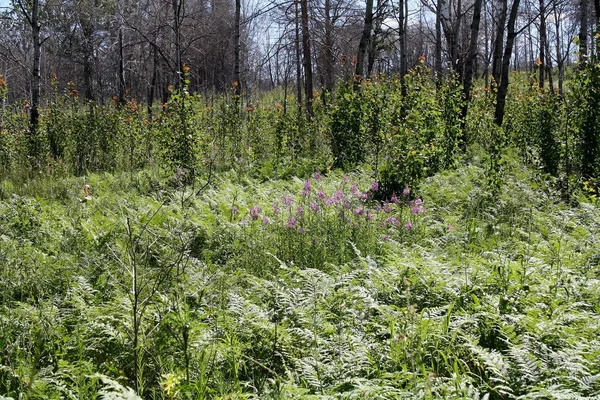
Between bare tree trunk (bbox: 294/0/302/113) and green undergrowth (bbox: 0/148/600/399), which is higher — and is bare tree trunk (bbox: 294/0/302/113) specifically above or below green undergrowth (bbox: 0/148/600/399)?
above

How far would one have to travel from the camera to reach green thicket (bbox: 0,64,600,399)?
2357 millimetres

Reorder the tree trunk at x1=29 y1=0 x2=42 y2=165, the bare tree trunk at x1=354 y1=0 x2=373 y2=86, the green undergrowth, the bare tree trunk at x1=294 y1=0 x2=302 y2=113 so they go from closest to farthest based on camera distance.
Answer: the green undergrowth → the tree trunk at x1=29 y1=0 x2=42 y2=165 → the bare tree trunk at x1=354 y1=0 x2=373 y2=86 → the bare tree trunk at x1=294 y1=0 x2=302 y2=113

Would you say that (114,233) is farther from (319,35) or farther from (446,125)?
(319,35)

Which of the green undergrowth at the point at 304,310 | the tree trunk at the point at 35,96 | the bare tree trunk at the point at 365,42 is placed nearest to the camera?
the green undergrowth at the point at 304,310

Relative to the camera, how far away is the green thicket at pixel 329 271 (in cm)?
236

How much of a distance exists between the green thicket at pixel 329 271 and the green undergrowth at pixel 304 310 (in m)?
0.02

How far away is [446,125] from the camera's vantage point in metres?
9.09

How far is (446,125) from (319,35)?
6.16 meters

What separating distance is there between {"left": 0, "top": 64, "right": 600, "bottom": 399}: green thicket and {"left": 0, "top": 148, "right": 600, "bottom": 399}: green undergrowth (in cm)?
2

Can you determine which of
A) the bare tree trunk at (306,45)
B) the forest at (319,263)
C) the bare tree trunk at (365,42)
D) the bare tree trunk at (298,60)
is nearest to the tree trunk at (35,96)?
the forest at (319,263)

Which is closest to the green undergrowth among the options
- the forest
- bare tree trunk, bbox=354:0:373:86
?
the forest

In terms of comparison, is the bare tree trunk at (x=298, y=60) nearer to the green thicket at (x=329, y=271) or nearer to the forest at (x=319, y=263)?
the forest at (x=319, y=263)

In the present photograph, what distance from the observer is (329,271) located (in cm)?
421

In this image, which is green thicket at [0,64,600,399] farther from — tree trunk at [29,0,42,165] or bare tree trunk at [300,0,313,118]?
bare tree trunk at [300,0,313,118]
